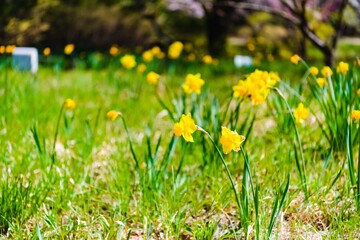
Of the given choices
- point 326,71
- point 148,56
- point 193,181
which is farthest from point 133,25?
point 193,181

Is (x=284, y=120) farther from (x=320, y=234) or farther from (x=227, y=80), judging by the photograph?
(x=227, y=80)

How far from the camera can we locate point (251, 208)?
1.86 metres

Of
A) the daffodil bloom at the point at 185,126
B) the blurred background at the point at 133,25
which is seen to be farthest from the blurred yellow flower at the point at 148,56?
the blurred background at the point at 133,25

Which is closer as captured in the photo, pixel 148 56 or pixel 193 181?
pixel 193 181

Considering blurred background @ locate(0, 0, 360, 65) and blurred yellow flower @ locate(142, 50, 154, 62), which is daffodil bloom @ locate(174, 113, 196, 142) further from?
blurred background @ locate(0, 0, 360, 65)

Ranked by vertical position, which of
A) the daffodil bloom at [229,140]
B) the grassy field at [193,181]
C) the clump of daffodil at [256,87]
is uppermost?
the daffodil bloom at [229,140]

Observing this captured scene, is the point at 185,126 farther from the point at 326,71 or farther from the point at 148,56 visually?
the point at 148,56

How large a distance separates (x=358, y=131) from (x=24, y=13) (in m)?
5.51

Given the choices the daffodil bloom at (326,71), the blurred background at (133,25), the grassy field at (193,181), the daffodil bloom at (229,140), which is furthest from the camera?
the blurred background at (133,25)

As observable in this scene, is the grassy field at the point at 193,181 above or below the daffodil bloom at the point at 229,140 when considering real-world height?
below

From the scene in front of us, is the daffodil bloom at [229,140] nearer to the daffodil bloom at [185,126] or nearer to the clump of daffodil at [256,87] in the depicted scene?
the daffodil bloom at [185,126]

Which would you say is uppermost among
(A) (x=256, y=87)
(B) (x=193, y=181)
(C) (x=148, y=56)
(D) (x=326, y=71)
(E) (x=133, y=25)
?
(A) (x=256, y=87)

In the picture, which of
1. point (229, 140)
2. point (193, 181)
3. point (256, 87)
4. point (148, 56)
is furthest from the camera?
point (148, 56)

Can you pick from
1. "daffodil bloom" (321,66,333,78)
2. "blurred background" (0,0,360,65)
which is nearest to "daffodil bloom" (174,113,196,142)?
"daffodil bloom" (321,66,333,78)
